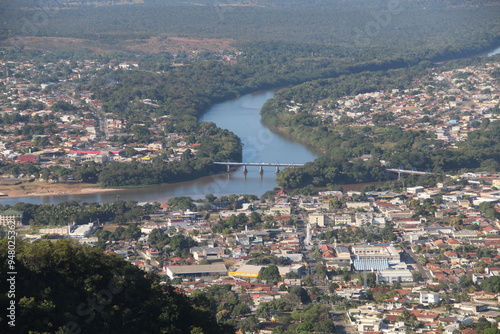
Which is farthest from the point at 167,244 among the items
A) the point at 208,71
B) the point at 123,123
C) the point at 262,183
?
the point at 208,71

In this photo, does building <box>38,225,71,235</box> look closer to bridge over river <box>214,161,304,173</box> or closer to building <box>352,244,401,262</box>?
building <box>352,244,401,262</box>

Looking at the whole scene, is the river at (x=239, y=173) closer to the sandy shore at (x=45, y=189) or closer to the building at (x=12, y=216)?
the sandy shore at (x=45, y=189)

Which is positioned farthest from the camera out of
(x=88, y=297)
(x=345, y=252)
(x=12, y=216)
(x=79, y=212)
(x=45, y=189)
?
(x=45, y=189)

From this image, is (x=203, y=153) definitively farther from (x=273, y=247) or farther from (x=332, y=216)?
(x=273, y=247)

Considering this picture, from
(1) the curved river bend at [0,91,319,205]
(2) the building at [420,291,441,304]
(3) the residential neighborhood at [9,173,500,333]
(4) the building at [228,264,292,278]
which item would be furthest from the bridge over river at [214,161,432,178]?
(2) the building at [420,291,441,304]

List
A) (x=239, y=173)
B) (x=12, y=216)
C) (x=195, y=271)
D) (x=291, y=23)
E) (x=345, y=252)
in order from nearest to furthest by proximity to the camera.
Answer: (x=195, y=271), (x=345, y=252), (x=12, y=216), (x=239, y=173), (x=291, y=23)

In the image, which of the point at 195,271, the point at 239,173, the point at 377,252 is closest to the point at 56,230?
the point at 195,271

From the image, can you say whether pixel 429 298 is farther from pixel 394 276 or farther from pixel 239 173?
pixel 239 173
